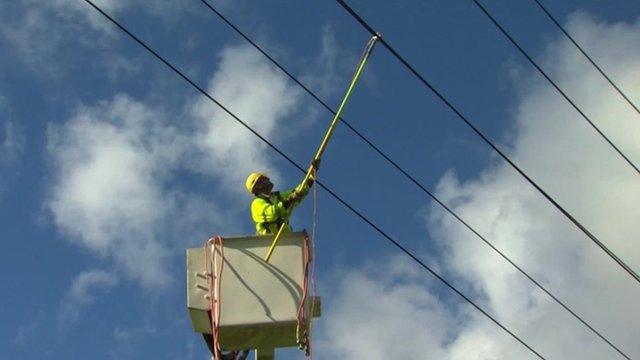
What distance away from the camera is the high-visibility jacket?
802 cm

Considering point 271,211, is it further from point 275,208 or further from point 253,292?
point 253,292

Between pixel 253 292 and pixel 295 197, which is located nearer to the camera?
pixel 253 292

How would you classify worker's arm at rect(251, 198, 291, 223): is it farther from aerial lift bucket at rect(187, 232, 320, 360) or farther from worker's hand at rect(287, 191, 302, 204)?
aerial lift bucket at rect(187, 232, 320, 360)

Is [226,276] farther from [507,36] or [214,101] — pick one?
[507,36]

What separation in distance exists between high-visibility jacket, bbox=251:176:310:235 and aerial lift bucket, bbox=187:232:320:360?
0.28m

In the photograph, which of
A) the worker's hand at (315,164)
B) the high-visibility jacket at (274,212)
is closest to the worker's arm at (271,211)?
the high-visibility jacket at (274,212)

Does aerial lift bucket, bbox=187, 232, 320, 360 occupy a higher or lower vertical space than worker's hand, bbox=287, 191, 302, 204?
lower

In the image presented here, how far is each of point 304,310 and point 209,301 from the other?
663 millimetres

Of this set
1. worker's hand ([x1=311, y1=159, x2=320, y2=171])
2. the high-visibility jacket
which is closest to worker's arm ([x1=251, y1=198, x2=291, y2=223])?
the high-visibility jacket

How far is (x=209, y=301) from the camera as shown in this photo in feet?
25.0

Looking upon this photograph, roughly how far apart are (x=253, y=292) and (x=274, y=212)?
699 millimetres

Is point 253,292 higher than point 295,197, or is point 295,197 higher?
point 295,197

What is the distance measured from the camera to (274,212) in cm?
802

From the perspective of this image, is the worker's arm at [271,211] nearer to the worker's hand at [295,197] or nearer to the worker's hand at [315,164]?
the worker's hand at [295,197]
